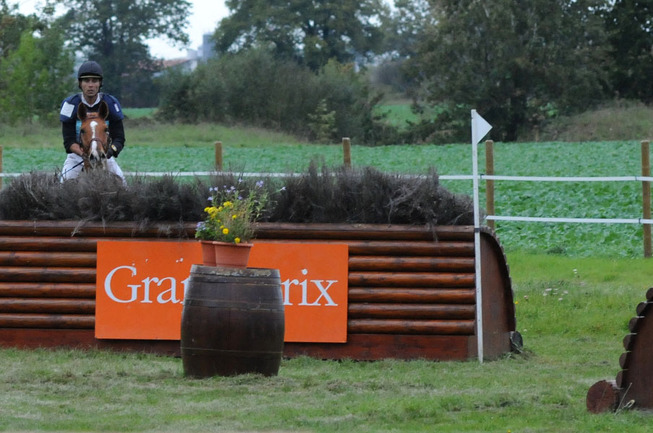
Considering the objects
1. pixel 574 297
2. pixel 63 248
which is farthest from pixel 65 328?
pixel 574 297

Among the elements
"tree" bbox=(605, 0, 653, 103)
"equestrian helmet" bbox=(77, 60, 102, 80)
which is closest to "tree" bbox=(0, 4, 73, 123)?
"tree" bbox=(605, 0, 653, 103)

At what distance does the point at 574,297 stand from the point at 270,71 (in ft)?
162

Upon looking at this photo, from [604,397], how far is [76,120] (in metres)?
5.96

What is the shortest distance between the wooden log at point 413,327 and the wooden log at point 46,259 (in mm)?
2150

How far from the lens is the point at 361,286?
920 centimetres

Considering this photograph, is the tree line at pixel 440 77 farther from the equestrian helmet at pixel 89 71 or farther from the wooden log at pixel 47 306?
the wooden log at pixel 47 306

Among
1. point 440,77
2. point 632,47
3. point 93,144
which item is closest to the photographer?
point 93,144

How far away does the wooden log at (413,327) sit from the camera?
9.05 meters

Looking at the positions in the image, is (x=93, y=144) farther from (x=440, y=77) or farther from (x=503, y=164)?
(x=440, y=77)

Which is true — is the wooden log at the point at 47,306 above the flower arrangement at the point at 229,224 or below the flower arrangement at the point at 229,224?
below

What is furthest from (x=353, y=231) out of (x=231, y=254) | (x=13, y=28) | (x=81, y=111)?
(x=13, y=28)

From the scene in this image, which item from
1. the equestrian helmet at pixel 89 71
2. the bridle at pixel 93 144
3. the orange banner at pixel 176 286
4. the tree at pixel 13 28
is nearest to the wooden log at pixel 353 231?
the orange banner at pixel 176 286

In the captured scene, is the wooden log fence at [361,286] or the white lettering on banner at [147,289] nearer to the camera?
the wooden log fence at [361,286]

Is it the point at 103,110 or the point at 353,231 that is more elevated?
the point at 103,110
